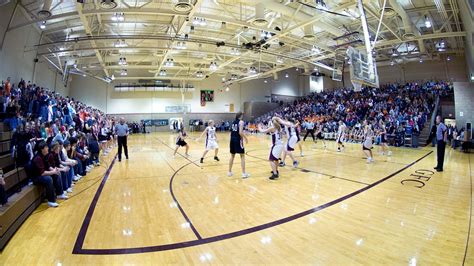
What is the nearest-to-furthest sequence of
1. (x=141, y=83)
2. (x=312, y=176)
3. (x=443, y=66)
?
(x=312, y=176) → (x=443, y=66) → (x=141, y=83)

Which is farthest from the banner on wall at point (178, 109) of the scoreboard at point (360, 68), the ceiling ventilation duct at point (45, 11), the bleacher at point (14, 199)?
the bleacher at point (14, 199)

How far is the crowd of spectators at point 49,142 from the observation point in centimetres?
476

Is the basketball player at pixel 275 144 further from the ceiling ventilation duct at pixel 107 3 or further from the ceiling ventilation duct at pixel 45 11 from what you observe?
the ceiling ventilation duct at pixel 45 11

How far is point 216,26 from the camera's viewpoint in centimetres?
1591

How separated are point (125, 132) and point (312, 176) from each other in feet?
23.8

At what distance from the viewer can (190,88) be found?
3184 centimetres

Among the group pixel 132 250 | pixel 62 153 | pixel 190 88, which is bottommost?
pixel 132 250

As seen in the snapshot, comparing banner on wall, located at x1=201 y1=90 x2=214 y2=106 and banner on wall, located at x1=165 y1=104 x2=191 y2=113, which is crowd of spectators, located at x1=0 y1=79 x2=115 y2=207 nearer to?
banner on wall, located at x1=165 y1=104 x2=191 y2=113

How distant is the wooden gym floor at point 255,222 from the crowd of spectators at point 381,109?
10364 millimetres

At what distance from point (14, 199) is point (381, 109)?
22107 millimetres

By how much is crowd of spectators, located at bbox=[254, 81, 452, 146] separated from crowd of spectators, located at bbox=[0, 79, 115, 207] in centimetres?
1558

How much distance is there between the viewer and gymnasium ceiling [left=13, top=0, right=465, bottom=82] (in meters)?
11.2

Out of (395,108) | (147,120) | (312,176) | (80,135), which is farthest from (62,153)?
(147,120)

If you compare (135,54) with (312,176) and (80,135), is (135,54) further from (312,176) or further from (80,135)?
(312,176)
